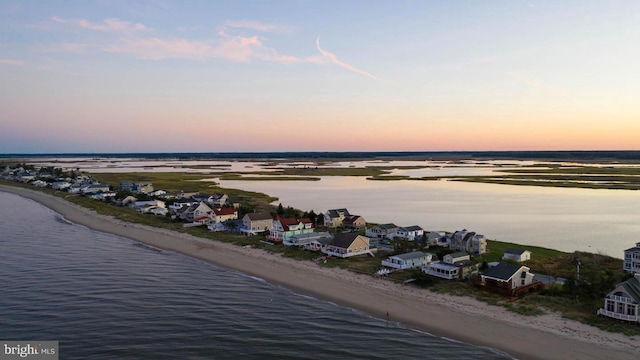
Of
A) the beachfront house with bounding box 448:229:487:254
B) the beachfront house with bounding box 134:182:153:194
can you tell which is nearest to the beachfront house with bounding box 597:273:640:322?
the beachfront house with bounding box 448:229:487:254

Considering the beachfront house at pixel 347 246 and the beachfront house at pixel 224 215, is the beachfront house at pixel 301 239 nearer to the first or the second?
the beachfront house at pixel 347 246

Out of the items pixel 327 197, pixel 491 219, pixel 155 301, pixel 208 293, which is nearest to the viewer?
pixel 155 301

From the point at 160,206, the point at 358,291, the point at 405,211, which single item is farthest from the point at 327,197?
the point at 358,291

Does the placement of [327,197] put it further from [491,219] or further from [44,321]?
[44,321]

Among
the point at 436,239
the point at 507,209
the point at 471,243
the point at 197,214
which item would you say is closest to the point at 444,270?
the point at 471,243

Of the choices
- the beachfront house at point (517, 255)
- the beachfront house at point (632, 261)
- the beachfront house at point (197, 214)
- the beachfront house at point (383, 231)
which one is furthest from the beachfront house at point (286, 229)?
the beachfront house at point (632, 261)

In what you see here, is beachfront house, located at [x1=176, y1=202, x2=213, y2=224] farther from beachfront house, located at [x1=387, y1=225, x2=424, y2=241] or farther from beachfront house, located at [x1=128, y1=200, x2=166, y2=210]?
beachfront house, located at [x1=387, y1=225, x2=424, y2=241]

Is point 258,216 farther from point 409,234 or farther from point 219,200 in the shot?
point 219,200
